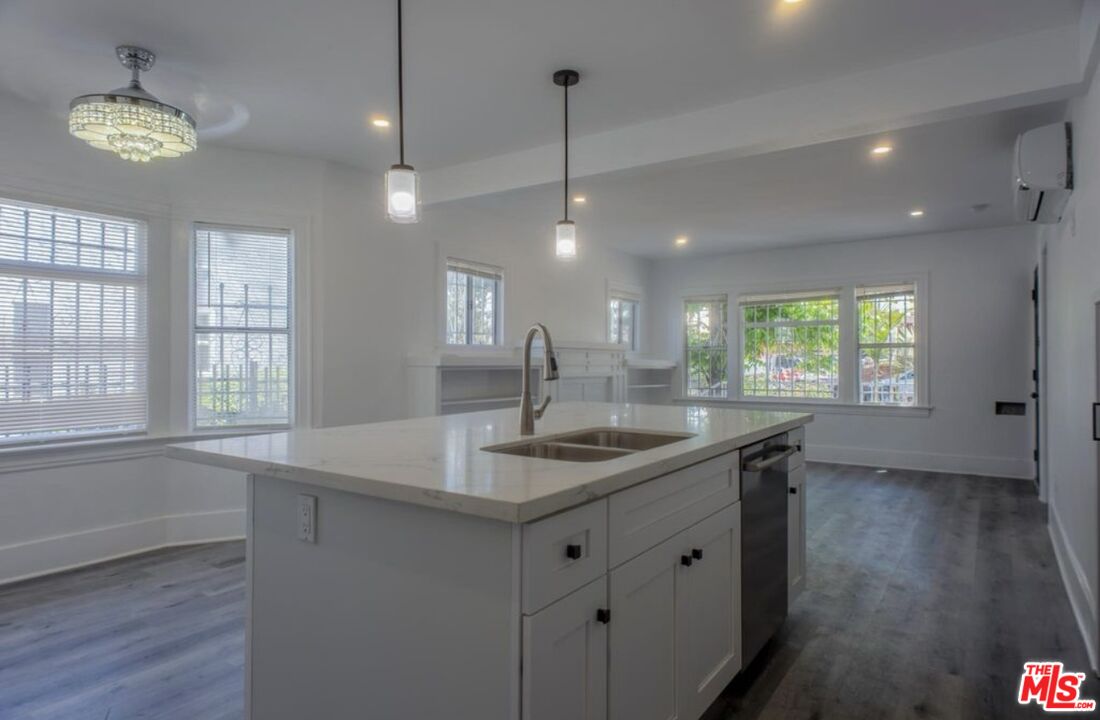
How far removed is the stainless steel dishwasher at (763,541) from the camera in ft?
7.15

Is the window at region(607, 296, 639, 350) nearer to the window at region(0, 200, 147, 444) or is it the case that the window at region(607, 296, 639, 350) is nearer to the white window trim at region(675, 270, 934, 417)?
the white window trim at region(675, 270, 934, 417)

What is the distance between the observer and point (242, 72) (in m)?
2.98

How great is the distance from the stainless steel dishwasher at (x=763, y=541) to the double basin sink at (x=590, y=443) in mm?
314

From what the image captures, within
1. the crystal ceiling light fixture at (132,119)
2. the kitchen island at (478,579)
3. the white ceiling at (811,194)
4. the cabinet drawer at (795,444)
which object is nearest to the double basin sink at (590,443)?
the kitchen island at (478,579)

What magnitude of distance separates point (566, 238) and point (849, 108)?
156 cm

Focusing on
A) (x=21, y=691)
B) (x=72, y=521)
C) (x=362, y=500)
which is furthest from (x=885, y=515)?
(x=72, y=521)

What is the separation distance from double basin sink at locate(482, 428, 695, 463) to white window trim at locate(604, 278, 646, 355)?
16.2ft

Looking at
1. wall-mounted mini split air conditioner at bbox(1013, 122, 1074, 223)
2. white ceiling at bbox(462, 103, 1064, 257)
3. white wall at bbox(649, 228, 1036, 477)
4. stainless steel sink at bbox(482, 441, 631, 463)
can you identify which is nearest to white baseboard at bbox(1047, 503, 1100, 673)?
wall-mounted mini split air conditioner at bbox(1013, 122, 1074, 223)

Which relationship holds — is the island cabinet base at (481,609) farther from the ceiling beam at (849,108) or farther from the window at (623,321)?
the window at (623,321)

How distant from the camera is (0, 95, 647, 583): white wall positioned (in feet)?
11.1

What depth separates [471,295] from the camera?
552 cm

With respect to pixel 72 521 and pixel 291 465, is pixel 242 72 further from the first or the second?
pixel 72 521

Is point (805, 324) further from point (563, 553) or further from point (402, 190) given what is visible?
point (563, 553)

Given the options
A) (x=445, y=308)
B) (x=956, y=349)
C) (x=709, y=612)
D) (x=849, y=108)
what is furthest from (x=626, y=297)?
(x=709, y=612)
